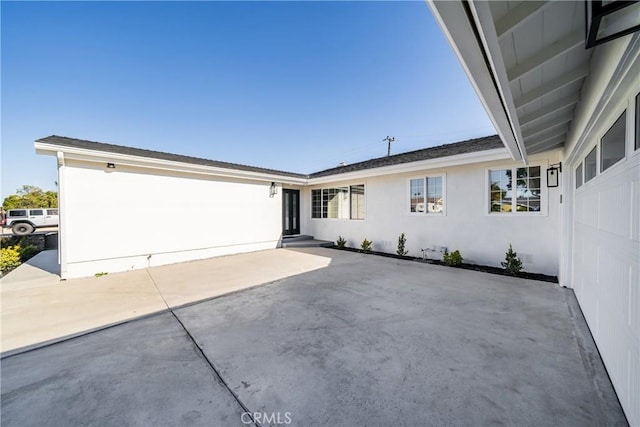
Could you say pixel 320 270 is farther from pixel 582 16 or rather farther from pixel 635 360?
pixel 582 16

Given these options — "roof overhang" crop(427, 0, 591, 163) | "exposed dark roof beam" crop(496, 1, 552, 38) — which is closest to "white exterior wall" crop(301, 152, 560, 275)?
"roof overhang" crop(427, 0, 591, 163)

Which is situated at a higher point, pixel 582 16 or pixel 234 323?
pixel 582 16

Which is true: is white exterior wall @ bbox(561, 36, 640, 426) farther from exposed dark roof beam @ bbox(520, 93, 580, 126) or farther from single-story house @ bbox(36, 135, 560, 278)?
single-story house @ bbox(36, 135, 560, 278)

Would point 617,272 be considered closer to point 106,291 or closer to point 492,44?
point 492,44

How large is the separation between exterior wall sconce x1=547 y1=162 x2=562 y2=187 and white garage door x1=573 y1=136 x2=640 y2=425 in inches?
110

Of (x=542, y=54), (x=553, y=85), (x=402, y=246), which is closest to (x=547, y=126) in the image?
(x=553, y=85)

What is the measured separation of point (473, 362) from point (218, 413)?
97.1 inches

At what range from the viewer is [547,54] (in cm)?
191

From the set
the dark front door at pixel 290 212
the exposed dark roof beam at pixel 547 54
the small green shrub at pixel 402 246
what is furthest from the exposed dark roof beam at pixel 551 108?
the dark front door at pixel 290 212

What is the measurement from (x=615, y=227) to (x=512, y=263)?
4333mm

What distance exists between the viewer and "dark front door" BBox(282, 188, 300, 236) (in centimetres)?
1127

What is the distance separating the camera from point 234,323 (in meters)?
3.42

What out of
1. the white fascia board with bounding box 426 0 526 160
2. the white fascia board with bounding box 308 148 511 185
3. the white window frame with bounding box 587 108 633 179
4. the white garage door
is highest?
the white fascia board with bounding box 308 148 511 185

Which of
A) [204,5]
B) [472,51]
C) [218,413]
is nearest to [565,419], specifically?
[218,413]
